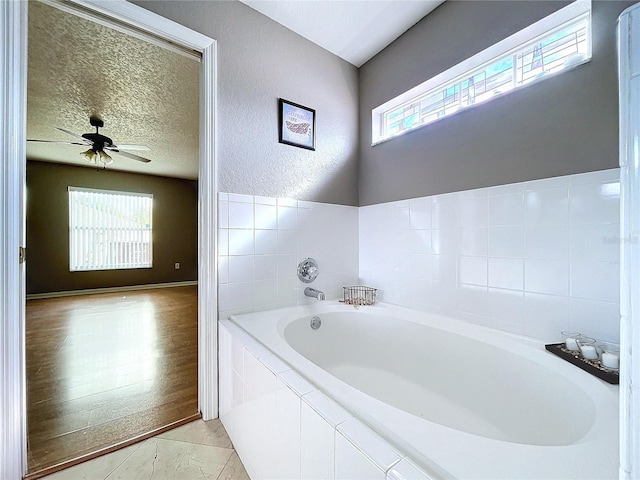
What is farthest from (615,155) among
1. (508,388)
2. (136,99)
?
(136,99)

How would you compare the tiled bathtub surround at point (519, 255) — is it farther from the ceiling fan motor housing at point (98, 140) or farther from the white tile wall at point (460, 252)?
the ceiling fan motor housing at point (98, 140)

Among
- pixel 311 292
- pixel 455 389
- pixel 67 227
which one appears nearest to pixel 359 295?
pixel 311 292

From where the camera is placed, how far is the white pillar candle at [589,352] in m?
0.99

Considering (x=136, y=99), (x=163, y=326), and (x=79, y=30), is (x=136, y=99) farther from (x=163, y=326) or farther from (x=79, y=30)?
(x=163, y=326)

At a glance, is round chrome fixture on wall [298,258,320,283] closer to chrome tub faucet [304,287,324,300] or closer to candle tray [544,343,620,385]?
chrome tub faucet [304,287,324,300]

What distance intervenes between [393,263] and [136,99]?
298cm

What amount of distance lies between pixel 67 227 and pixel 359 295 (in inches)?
218

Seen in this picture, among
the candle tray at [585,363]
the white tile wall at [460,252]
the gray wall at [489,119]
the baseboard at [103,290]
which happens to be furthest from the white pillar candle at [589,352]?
the baseboard at [103,290]

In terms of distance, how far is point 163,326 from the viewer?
9.58 feet

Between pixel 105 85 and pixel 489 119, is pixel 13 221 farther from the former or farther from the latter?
pixel 489 119

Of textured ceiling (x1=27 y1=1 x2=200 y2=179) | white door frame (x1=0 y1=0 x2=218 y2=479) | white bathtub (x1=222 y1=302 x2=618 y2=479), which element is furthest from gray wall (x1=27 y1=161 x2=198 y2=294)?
white bathtub (x1=222 y1=302 x2=618 y2=479)

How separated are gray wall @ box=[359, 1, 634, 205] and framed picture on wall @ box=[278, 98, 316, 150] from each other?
0.51m

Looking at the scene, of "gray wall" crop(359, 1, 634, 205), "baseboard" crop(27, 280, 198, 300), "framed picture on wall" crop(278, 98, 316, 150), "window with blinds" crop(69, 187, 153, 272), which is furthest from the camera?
"window with blinds" crop(69, 187, 153, 272)

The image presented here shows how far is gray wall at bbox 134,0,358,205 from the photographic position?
1.54m
